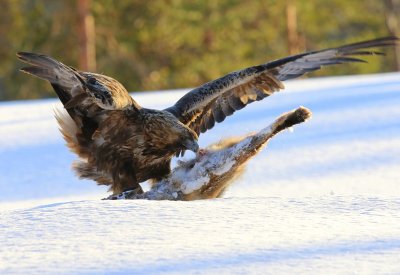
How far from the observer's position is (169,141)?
582 centimetres

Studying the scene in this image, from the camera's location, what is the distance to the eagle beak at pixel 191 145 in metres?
5.61

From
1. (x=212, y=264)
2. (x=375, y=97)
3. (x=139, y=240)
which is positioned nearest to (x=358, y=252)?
(x=212, y=264)

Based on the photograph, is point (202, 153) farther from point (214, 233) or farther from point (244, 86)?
point (214, 233)

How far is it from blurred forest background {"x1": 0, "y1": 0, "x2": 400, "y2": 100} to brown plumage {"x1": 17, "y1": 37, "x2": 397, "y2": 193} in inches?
713

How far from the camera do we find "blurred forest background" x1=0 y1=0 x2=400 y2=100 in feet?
89.7

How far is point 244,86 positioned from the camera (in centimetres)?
650

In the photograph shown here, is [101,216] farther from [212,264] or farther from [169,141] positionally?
[169,141]

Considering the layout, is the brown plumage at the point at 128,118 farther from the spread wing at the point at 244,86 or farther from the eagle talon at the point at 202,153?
the eagle talon at the point at 202,153

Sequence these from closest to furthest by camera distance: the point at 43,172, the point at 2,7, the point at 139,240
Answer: the point at 139,240
the point at 43,172
the point at 2,7

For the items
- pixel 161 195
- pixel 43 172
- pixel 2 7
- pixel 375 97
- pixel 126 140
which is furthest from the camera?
→ pixel 2 7

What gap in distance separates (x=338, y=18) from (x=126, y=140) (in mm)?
32616

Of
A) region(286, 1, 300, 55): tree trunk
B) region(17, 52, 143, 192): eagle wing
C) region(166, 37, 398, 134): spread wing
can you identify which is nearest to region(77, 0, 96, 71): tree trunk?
region(286, 1, 300, 55): tree trunk

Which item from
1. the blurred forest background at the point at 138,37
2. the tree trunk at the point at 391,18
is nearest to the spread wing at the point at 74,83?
the blurred forest background at the point at 138,37

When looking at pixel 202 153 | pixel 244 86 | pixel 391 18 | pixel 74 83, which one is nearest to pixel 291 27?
pixel 391 18
